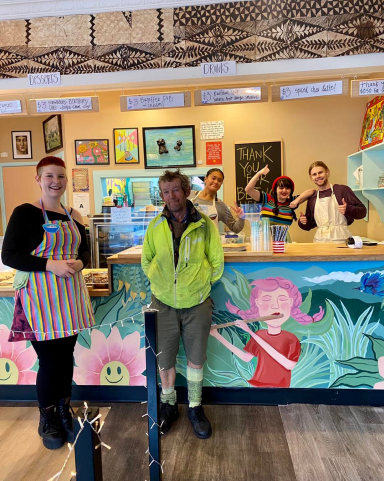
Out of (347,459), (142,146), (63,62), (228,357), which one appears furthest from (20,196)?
(347,459)

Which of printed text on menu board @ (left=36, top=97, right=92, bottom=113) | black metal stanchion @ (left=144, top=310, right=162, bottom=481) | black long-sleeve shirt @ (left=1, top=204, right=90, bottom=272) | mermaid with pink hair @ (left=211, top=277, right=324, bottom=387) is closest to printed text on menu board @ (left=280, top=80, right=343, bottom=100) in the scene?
mermaid with pink hair @ (left=211, top=277, right=324, bottom=387)

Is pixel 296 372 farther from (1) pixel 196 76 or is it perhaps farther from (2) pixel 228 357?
(1) pixel 196 76

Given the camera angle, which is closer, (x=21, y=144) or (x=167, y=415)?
(x=167, y=415)

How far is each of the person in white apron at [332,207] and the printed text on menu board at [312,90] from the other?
0.76 meters

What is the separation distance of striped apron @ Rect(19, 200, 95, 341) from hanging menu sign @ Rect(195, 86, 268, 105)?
1220 millimetres

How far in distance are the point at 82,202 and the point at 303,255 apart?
122 inches

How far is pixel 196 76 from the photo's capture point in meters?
2.52

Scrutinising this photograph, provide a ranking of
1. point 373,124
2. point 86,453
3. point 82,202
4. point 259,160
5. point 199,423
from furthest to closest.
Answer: point 82,202 → point 259,160 → point 373,124 → point 199,423 → point 86,453

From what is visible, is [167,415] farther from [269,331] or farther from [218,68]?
[218,68]

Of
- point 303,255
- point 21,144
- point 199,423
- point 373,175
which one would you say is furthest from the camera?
point 21,144

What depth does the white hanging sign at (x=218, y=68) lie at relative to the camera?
8.11ft

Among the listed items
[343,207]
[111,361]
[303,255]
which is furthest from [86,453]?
[343,207]

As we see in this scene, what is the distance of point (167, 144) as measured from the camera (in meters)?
4.37

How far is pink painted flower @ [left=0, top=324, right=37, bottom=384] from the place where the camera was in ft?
8.33
